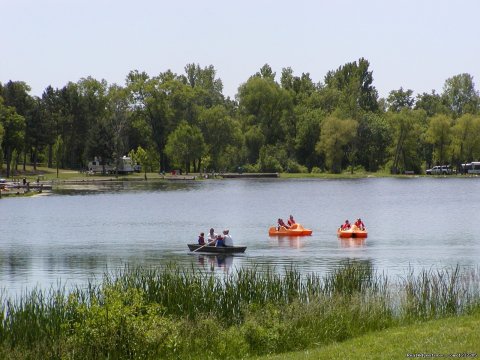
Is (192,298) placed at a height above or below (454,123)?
below

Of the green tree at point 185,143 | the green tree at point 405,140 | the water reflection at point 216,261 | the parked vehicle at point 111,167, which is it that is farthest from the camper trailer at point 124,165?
the water reflection at point 216,261

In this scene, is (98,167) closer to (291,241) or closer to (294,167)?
(294,167)

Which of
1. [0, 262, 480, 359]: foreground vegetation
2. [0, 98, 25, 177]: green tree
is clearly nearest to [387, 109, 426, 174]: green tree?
[0, 98, 25, 177]: green tree

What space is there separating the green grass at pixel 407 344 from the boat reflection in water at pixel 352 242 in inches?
1355

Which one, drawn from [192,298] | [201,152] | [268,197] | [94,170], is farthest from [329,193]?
Answer: [192,298]

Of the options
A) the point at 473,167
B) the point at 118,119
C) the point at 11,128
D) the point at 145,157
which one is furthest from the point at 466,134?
the point at 11,128

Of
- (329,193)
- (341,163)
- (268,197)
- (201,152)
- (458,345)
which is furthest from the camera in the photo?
(341,163)

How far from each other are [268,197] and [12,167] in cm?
5372

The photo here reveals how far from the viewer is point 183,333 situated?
72.4 ft

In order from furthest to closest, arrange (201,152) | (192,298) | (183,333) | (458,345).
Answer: (201,152) < (192,298) < (183,333) < (458,345)

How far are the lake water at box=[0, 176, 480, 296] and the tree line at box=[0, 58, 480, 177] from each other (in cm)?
2514

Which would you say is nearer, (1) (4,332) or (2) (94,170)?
(1) (4,332)

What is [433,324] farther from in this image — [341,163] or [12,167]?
[341,163]

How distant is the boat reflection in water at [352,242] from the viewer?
184ft
